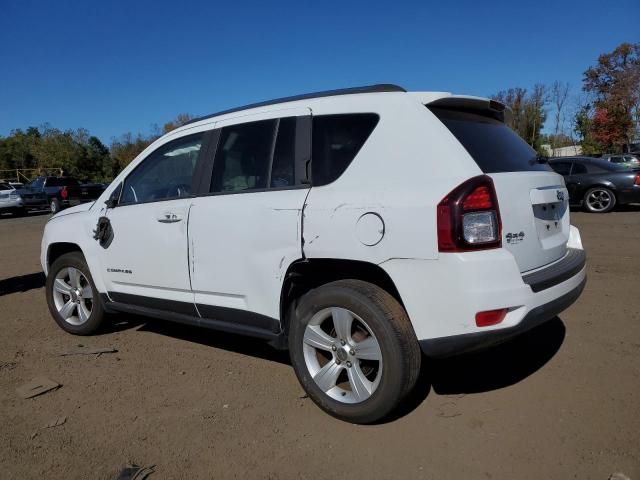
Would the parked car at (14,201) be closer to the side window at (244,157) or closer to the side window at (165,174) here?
the side window at (165,174)

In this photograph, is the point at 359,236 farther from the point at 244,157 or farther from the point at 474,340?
the point at 244,157

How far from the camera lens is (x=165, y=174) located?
4121 millimetres

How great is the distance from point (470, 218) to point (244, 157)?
5.55ft

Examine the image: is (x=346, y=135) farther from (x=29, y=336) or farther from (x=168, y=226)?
(x=29, y=336)

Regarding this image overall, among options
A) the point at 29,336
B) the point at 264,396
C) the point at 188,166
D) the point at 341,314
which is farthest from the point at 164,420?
the point at 29,336

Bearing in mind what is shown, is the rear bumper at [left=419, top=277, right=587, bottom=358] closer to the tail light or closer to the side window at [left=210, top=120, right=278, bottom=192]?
the tail light

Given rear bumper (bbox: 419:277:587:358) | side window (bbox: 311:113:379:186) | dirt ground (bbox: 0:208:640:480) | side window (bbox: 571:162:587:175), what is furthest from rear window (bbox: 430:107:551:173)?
side window (bbox: 571:162:587:175)

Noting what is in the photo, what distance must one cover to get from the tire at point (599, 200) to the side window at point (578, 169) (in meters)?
0.51

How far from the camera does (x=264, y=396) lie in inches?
136

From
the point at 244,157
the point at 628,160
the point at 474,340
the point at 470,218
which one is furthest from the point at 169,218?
the point at 628,160

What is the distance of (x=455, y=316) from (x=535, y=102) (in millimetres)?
49511

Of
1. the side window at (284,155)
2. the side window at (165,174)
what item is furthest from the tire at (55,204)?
the side window at (284,155)

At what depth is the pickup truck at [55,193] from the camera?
2377cm

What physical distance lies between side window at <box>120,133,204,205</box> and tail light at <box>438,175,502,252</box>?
2032 mm
